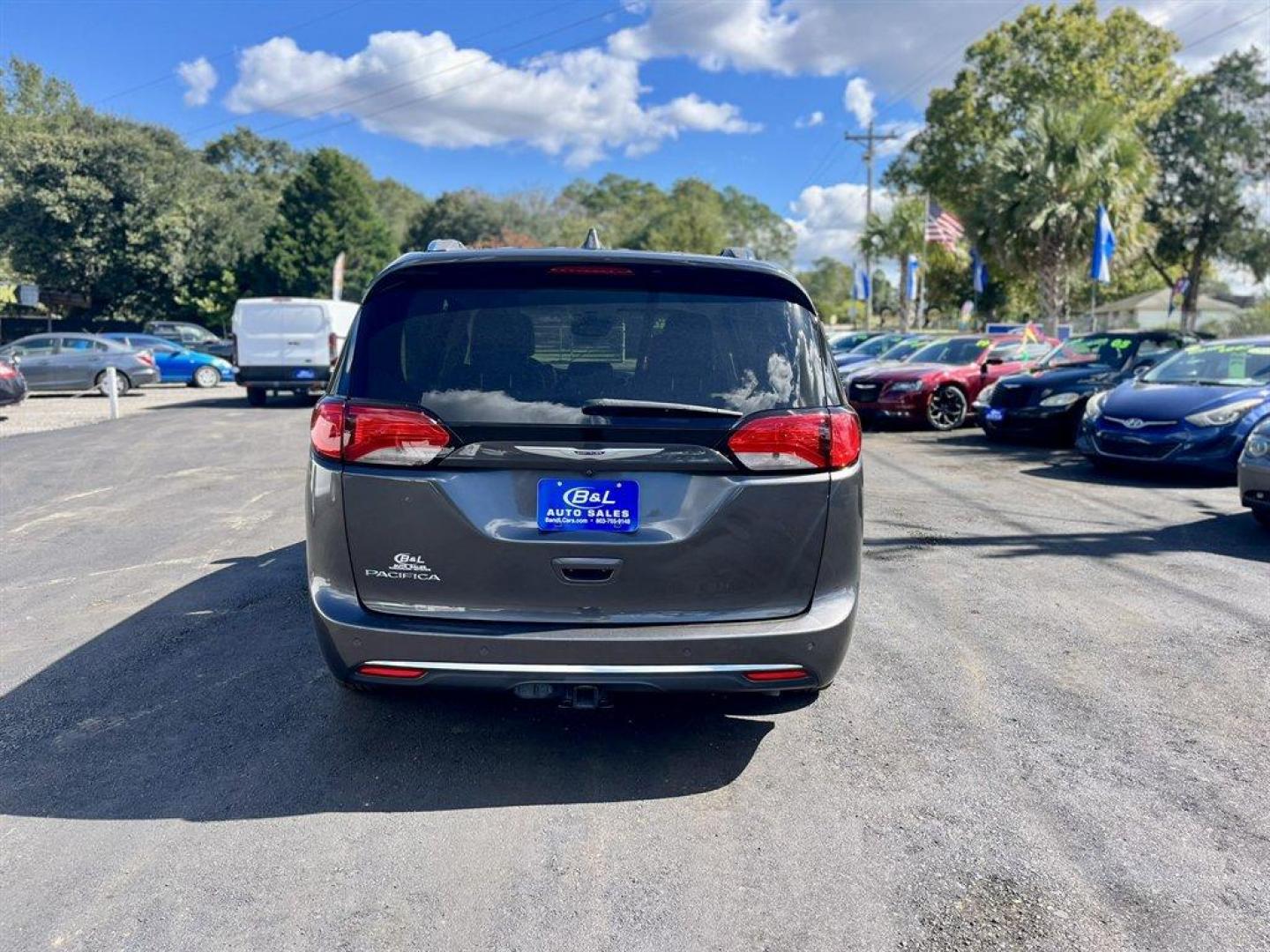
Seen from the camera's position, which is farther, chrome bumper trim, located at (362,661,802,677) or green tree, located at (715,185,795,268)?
green tree, located at (715,185,795,268)

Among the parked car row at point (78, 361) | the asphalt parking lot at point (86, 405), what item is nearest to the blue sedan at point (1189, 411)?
the asphalt parking lot at point (86, 405)

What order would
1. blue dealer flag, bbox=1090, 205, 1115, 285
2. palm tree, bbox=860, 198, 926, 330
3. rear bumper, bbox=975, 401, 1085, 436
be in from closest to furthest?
rear bumper, bbox=975, 401, 1085, 436, blue dealer flag, bbox=1090, 205, 1115, 285, palm tree, bbox=860, 198, 926, 330

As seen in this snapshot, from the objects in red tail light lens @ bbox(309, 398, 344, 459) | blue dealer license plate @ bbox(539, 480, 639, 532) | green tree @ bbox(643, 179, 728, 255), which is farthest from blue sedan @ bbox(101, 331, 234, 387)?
green tree @ bbox(643, 179, 728, 255)

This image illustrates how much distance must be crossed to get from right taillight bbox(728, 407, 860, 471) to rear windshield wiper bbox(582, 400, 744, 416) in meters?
0.13

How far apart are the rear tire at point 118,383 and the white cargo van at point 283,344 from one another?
431cm

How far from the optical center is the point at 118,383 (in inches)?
890

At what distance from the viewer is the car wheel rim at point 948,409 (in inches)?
631

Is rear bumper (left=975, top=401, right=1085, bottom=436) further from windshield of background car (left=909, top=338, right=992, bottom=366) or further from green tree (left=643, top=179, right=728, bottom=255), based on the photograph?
green tree (left=643, top=179, right=728, bottom=255)

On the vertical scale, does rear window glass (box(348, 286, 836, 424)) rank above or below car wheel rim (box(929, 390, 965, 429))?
above

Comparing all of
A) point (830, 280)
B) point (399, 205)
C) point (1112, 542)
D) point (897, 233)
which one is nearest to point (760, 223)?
point (830, 280)

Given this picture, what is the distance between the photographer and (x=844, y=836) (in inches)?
129

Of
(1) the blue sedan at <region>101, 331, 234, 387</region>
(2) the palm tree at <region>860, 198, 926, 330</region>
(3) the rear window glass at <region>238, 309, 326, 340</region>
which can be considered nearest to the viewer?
(3) the rear window glass at <region>238, 309, 326, 340</region>

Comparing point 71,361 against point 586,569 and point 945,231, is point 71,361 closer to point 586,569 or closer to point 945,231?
point 586,569

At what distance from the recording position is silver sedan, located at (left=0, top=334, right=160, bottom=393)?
21.5 meters
